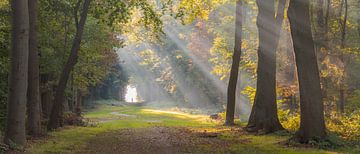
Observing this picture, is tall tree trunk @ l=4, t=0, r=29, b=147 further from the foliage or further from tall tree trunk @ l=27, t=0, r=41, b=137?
the foliage

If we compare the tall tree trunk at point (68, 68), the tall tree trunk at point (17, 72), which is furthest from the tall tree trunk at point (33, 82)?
the tall tree trunk at point (17, 72)

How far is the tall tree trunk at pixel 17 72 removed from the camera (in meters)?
13.3

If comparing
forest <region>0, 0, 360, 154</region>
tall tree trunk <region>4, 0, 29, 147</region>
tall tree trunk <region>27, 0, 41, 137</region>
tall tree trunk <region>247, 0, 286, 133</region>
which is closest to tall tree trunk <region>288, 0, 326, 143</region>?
forest <region>0, 0, 360, 154</region>

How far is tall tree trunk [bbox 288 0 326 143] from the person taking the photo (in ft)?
47.8

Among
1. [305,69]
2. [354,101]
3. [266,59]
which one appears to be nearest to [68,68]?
[266,59]

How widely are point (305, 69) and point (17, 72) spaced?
9.13 metres

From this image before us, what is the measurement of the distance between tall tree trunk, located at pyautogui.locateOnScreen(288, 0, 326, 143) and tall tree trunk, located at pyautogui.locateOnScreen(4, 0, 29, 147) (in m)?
8.62

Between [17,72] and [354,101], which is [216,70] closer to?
[354,101]

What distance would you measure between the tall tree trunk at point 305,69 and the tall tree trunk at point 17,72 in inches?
339

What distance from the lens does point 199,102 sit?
6669 centimetres

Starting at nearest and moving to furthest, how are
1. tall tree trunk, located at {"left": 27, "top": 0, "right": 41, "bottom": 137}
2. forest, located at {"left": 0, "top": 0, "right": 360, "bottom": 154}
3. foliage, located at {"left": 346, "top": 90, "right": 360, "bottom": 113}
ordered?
forest, located at {"left": 0, "top": 0, "right": 360, "bottom": 154}, tall tree trunk, located at {"left": 27, "top": 0, "right": 41, "bottom": 137}, foliage, located at {"left": 346, "top": 90, "right": 360, "bottom": 113}

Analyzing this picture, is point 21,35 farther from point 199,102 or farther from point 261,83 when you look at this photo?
point 199,102

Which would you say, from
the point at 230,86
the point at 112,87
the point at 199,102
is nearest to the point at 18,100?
the point at 230,86

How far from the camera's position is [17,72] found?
13375mm
